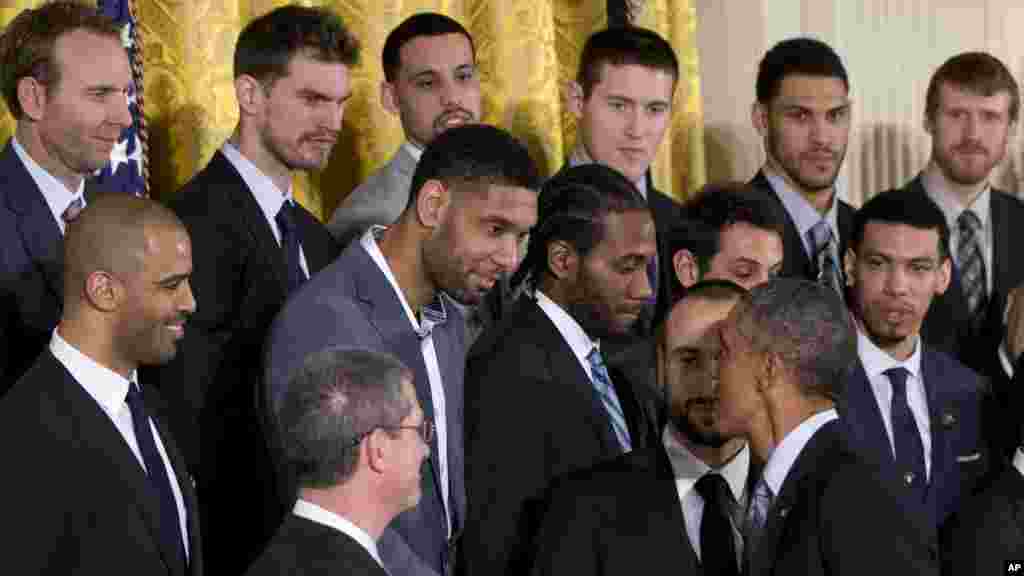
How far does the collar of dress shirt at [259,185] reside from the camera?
4066 mm

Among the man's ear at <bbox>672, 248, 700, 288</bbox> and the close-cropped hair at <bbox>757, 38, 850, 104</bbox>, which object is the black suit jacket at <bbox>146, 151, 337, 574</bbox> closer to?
the man's ear at <bbox>672, 248, 700, 288</bbox>

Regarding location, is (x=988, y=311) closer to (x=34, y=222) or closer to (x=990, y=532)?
(x=990, y=532)

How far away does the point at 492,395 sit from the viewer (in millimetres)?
3795

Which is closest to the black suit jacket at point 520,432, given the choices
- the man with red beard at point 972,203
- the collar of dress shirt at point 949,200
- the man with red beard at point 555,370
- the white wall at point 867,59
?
the man with red beard at point 555,370

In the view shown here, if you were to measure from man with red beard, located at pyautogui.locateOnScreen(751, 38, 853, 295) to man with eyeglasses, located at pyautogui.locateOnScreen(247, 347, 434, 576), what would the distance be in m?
2.09

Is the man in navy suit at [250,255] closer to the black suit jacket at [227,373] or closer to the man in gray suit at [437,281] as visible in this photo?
the black suit jacket at [227,373]

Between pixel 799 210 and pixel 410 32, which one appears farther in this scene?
pixel 799 210

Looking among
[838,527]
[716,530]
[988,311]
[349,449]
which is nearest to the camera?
[349,449]

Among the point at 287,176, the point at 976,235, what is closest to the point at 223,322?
the point at 287,176

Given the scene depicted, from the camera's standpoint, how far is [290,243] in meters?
4.09

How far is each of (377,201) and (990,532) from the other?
150 cm

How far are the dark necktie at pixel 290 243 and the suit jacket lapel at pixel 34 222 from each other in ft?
1.69

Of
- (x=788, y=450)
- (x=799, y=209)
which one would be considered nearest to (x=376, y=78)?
(x=799, y=209)

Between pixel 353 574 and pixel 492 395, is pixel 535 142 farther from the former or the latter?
pixel 353 574
